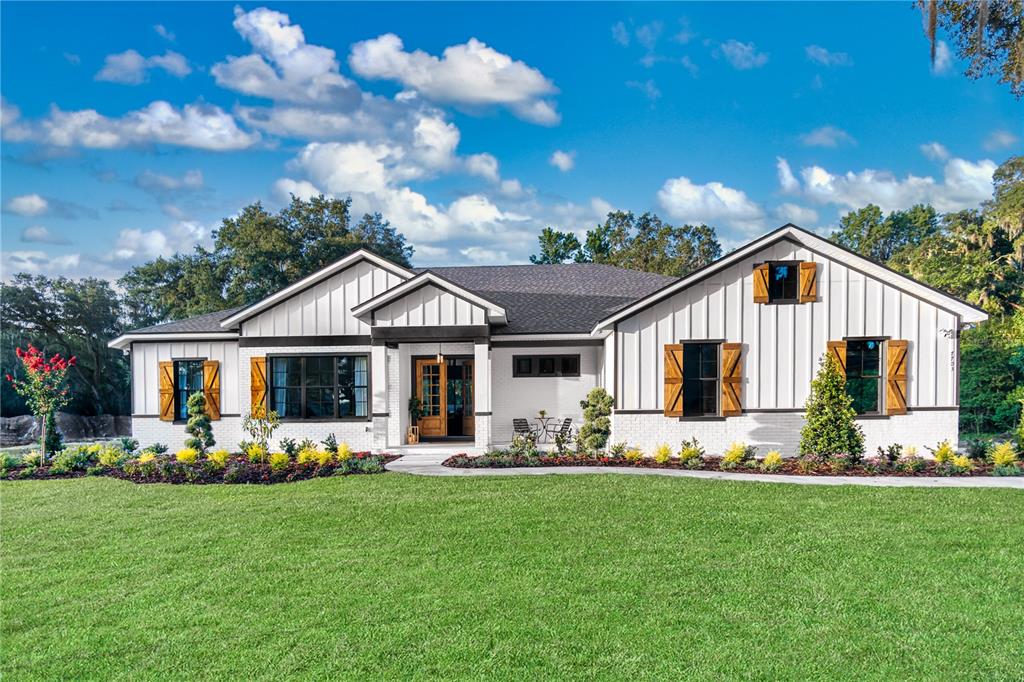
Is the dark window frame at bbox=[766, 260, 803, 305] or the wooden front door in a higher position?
the dark window frame at bbox=[766, 260, 803, 305]

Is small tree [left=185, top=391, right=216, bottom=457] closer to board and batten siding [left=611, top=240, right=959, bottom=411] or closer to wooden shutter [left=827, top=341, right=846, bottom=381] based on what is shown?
board and batten siding [left=611, top=240, right=959, bottom=411]

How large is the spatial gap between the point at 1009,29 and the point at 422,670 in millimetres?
21227

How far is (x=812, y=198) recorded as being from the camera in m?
37.0

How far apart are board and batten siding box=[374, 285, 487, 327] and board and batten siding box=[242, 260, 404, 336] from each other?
0.93m

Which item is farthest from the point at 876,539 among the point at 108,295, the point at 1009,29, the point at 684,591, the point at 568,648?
the point at 108,295

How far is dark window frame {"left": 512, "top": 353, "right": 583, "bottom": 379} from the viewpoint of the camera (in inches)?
617

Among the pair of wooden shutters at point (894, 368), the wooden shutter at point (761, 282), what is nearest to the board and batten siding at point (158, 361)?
the wooden shutter at point (761, 282)

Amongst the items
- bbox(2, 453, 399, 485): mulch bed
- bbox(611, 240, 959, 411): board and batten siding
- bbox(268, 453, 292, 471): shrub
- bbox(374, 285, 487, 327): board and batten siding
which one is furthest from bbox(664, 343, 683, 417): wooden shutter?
bbox(268, 453, 292, 471): shrub

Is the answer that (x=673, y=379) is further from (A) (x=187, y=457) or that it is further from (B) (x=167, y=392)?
(B) (x=167, y=392)

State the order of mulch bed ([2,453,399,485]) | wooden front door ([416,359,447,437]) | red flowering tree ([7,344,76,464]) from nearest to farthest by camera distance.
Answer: mulch bed ([2,453,399,485]) < red flowering tree ([7,344,76,464]) < wooden front door ([416,359,447,437])

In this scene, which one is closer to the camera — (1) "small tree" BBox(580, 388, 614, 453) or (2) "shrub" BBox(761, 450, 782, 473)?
(2) "shrub" BBox(761, 450, 782, 473)

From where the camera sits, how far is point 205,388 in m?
15.6

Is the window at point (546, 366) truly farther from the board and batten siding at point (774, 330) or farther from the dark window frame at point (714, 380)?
the dark window frame at point (714, 380)

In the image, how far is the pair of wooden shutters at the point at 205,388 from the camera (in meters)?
15.6
